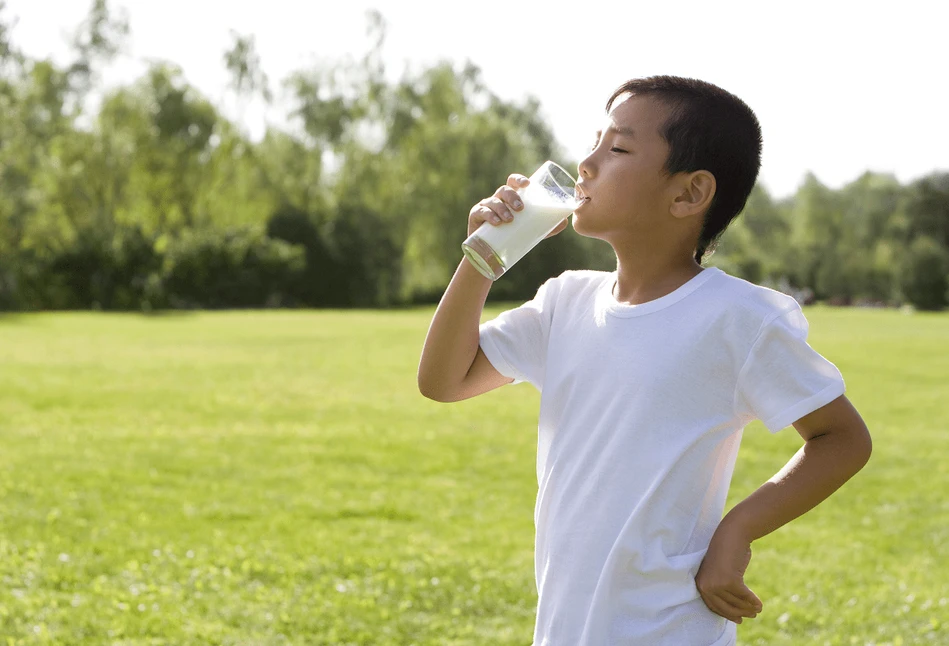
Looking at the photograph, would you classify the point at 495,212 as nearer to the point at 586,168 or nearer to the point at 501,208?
the point at 501,208

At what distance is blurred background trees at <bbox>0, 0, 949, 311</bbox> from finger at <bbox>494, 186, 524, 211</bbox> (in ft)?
144

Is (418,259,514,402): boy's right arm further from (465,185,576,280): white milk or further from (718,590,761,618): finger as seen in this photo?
(718,590,761,618): finger

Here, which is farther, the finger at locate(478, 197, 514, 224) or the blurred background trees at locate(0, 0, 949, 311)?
the blurred background trees at locate(0, 0, 949, 311)

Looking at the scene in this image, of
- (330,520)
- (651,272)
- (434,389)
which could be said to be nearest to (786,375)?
(651,272)

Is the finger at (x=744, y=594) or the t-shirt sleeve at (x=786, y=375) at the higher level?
the t-shirt sleeve at (x=786, y=375)

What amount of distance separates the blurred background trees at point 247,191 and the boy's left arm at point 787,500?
44.3m

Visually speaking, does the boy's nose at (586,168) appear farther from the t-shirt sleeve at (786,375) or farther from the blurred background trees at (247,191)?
the blurred background trees at (247,191)

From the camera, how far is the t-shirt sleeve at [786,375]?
200 centimetres

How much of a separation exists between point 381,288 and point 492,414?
39.2 meters

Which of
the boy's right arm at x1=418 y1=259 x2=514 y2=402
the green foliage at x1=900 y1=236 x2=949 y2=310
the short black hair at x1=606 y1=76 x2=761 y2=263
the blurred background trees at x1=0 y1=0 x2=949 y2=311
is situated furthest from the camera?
the green foliage at x1=900 y1=236 x2=949 y2=310

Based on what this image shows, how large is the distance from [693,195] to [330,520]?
22.4 ft

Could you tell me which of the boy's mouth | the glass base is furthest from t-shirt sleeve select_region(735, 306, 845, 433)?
the glass base

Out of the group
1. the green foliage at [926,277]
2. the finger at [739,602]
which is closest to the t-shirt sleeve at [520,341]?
the finger at [739,602]

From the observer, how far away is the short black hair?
87.0 inches
